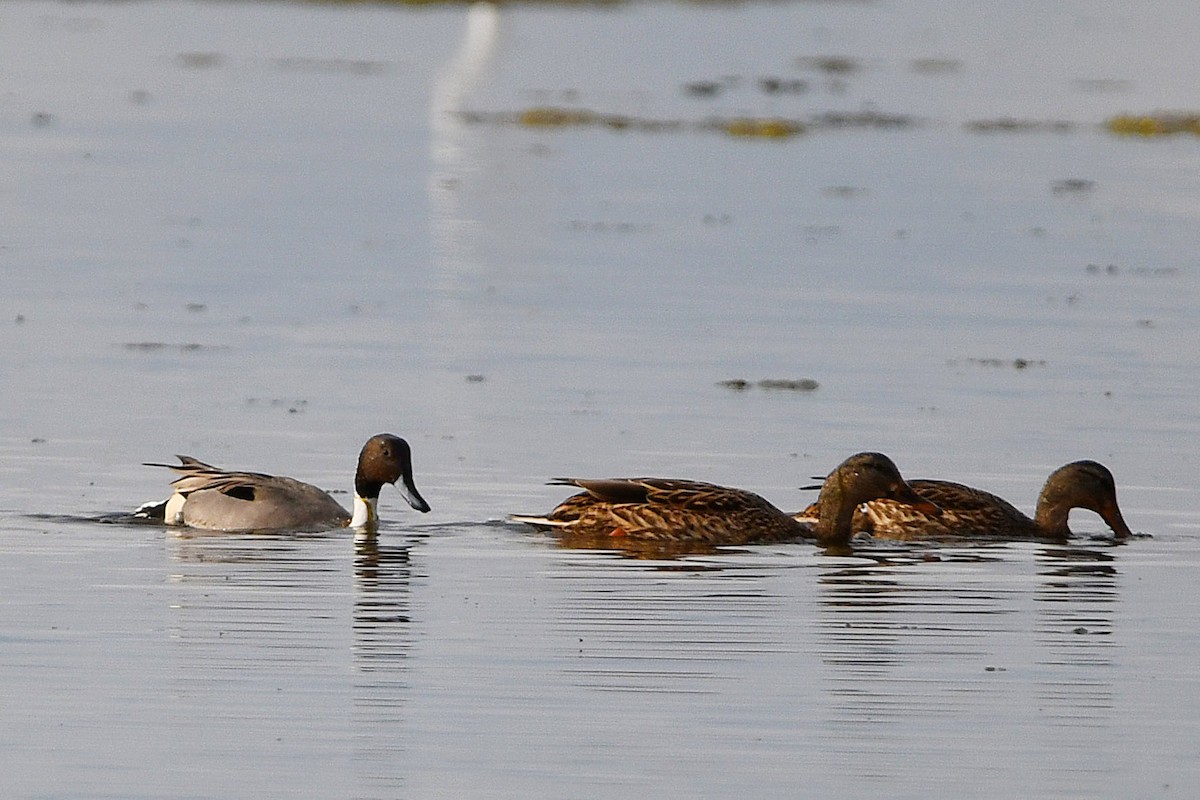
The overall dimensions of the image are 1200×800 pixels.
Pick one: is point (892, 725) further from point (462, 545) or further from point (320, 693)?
point (462, 545)

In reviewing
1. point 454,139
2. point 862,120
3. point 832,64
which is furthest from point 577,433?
point 832,64

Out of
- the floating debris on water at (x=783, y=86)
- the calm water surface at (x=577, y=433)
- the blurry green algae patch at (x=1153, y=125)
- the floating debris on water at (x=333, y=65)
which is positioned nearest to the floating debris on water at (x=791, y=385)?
the calm water surface at (x=577, y=433)

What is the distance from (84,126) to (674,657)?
30568 mm

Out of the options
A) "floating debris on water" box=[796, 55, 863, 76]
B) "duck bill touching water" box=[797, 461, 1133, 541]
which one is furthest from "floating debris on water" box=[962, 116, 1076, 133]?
"duck bill touching water" box=[797, 461, 1133, 541]

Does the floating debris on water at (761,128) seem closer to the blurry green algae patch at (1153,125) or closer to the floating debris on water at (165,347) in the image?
the blurry green algae patch at (1153,125)

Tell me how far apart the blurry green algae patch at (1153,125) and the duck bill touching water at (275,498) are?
31520 mm

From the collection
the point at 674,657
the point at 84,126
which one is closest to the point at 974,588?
the point at 674,657

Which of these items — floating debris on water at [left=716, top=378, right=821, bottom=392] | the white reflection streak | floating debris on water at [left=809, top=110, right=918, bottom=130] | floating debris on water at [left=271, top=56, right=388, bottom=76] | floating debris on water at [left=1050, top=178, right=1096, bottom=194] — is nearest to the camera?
floating debris on water at [left=716, top=378, right=821, bottom=392]

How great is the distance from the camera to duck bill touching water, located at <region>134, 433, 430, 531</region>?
47.8 ft

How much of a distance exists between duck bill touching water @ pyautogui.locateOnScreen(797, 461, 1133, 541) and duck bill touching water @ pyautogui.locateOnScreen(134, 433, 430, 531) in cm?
228

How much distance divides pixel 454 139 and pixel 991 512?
1084 inches

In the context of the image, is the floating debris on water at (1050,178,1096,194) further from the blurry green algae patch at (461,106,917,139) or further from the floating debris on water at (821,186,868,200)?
the blurry green algae patch at (461,106,917,139)

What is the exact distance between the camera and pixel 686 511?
14766 millimetres

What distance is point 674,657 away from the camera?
37.1 ft
